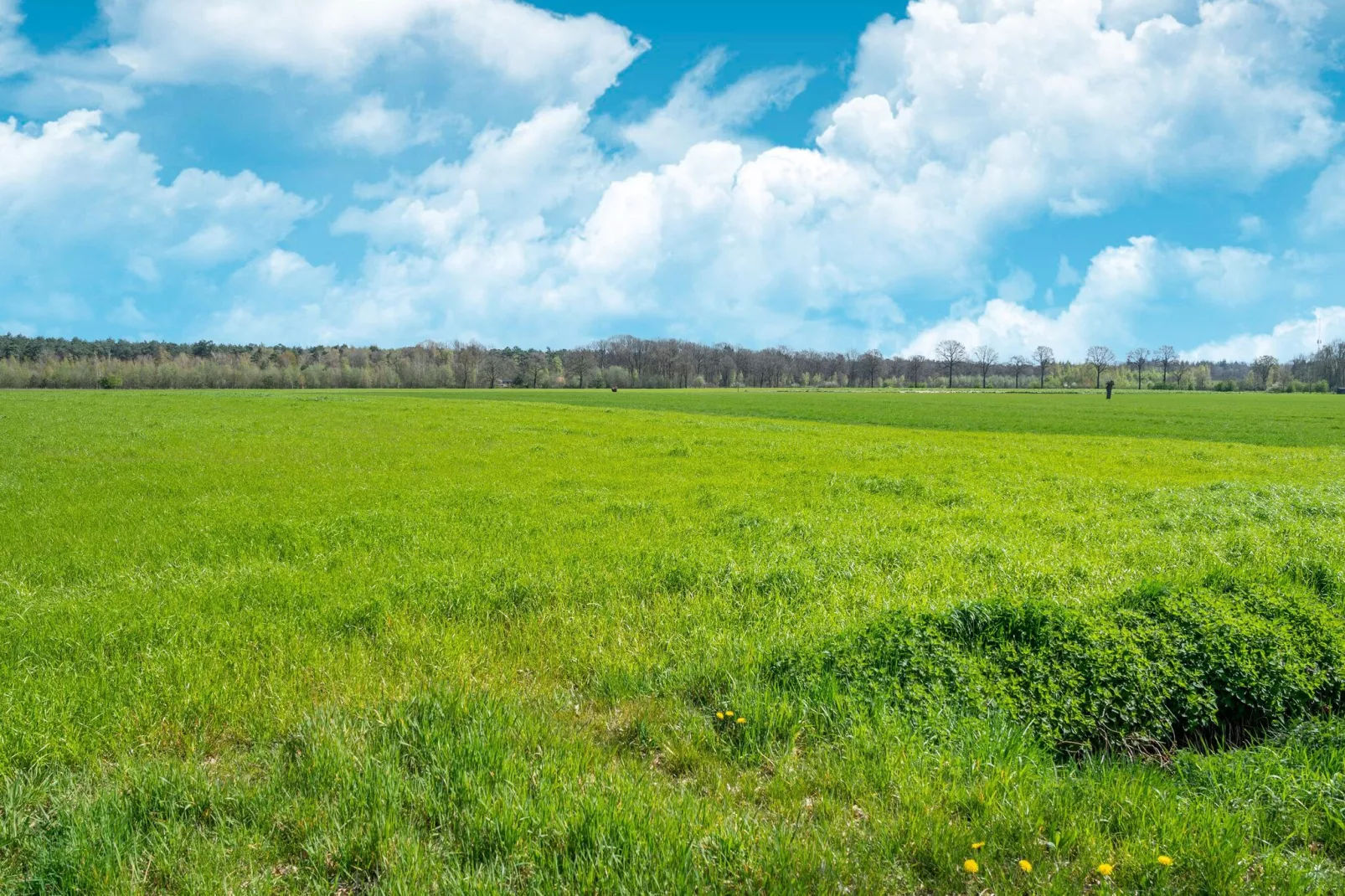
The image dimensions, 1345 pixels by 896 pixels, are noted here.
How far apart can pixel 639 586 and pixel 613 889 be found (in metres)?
5.13

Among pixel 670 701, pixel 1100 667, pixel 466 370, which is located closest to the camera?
pixel 670 701

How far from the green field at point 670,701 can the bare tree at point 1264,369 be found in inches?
9250

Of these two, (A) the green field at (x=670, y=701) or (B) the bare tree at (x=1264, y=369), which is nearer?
(A) the green field at (x=670, y=701)

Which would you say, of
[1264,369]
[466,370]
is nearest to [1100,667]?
[466,370]

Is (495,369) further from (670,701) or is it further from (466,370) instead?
(670,701)

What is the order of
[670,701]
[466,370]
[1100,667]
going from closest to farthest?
[670,701] → [1100,667] → [466,370]

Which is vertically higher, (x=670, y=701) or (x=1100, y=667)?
(x=1100, y=667)

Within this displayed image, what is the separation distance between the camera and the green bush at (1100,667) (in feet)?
18.6

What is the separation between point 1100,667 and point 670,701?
12.7 ft

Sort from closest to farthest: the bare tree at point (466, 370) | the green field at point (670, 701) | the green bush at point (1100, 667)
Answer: the green field at point (670, 701)
the green bush at point (1100, 667)
the bare tree at point (466, 370)

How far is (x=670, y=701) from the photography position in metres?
5.60

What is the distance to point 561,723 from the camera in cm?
519

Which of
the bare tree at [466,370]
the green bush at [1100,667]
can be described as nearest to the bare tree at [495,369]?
the bare tree at [466,370]

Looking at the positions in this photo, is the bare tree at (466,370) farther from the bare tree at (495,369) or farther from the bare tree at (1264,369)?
the bare tree at (1264,369)
